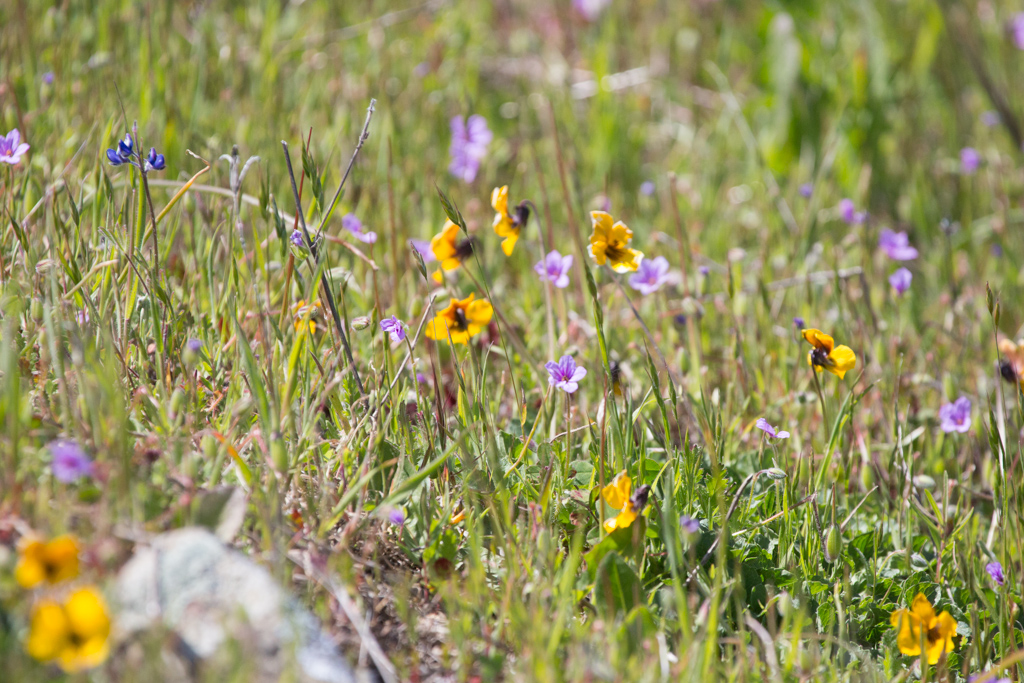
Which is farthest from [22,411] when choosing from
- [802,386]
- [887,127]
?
[887,127]

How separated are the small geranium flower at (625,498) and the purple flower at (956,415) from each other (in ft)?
3.42

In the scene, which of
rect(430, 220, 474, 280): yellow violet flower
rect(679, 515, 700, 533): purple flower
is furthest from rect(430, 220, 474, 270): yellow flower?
rect(679, 515, 700, 533): purple flower

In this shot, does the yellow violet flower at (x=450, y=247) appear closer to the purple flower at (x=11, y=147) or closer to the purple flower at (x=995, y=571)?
the purple flower at (x=11, y=147)

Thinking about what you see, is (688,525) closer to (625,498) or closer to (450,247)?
(625,498)

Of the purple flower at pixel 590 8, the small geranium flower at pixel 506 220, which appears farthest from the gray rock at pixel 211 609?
the purple flower at pixel 590 8

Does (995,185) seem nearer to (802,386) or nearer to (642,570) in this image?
(802,386)

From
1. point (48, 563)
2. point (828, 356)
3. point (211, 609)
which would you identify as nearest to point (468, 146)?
point (828, 356)

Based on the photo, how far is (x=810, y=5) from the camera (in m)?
4.30

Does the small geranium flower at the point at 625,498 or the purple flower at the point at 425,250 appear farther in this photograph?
the purple flower at the point at 425,250

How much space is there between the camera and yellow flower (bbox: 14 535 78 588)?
3.45ft

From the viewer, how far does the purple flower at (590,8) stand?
4867 millimetres

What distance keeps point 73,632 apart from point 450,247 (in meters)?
1.03

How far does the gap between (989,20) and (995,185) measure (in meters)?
1.62

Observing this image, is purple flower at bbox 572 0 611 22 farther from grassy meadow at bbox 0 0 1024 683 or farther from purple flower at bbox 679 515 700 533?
purple flower at bbox 679 515 700 533
